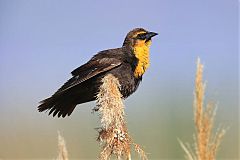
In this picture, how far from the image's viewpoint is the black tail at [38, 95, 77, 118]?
4273mm

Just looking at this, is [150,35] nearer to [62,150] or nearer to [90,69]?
[90,69]

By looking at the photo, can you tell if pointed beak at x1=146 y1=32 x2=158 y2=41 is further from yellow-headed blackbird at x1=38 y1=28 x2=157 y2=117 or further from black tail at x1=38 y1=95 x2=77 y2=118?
black tail at x1=38 y1=95 x2=77 y2=118

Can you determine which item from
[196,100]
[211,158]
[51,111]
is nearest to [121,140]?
[196,100]

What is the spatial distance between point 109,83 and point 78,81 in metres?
1.71

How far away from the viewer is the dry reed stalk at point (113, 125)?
2100 millimetres

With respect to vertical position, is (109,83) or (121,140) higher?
(109,83)

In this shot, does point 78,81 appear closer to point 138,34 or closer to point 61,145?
point 138,34

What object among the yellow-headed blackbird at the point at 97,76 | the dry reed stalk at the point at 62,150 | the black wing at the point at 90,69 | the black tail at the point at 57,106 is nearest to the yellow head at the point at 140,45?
the yellow-headed blackbird at the point at 97,76

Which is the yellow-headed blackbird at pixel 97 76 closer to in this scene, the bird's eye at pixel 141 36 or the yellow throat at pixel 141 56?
the yellow throat at pixel 141 56

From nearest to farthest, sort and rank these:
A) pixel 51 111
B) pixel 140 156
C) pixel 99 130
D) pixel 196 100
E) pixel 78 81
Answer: pixel 196 100, pixel 140 156, pixel 99 130, pixel 78 81, pixel 51 111

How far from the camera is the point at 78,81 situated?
13.5 ft

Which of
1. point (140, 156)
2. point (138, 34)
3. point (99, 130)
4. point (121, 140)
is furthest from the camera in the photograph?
point (138, 34)

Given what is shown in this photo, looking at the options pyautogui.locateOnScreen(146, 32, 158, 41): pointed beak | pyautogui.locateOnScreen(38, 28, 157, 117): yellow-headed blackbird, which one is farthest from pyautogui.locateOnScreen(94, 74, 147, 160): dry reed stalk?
pyautogui.locateOnScreen(146, 32, 158, 41): pointed beak

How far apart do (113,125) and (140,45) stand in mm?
2578
